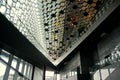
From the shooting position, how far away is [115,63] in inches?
342

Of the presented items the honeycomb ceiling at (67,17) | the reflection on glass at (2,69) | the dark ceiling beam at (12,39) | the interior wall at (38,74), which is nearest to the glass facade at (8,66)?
the reflection on glass at (2,69)

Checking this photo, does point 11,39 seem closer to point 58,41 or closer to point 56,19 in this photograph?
point 56,19

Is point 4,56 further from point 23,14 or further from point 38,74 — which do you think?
point 38,74

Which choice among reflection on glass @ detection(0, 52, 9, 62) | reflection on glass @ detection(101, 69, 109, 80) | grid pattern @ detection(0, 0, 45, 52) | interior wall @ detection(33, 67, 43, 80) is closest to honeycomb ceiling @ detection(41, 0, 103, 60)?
grid pattern @ detection(0, 0, 45, 52)

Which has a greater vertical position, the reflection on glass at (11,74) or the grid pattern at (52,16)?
the grid pattern at (52,16)

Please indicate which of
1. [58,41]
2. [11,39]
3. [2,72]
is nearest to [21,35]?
[11,39]

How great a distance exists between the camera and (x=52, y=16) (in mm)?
10695

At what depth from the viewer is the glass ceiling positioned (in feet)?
26.8

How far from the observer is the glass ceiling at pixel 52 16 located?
8.18 meters

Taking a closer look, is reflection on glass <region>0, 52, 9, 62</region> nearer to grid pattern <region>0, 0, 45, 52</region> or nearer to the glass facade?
the glass facade

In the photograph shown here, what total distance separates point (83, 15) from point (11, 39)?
4307 mm

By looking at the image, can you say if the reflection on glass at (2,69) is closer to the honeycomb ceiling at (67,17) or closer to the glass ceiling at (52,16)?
the glass ceiling at (52,16)

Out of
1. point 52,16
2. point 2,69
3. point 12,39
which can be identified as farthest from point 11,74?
point 52,16

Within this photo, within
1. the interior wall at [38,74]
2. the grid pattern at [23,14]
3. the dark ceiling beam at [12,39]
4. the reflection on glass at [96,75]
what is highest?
the grid pattern at [23,14]
